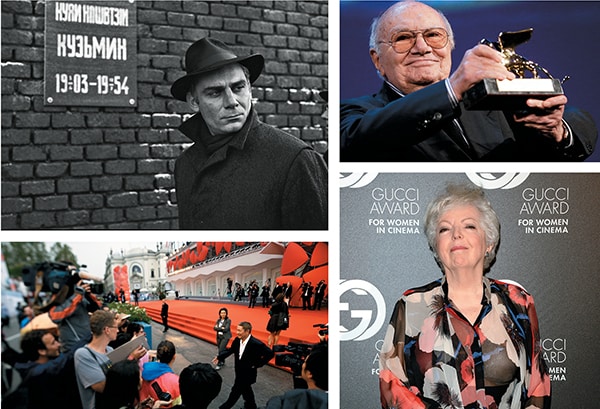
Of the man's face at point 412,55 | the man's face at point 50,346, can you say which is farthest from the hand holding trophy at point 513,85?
the man's face at point 50,346

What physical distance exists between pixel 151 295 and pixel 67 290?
0.36 metres

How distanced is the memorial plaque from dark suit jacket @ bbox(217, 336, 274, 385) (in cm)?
115

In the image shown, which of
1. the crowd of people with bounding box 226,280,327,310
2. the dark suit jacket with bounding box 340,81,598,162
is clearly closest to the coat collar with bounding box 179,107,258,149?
the dark suit jacket with bounding box 340,81,598,162

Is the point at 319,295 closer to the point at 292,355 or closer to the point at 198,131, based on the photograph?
the point at 292,355

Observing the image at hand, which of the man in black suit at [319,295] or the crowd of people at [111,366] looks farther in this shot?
the man in black suit at [319,295]

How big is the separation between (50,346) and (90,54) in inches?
49.5

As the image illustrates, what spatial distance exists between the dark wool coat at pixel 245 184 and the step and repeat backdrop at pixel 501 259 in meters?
0.23

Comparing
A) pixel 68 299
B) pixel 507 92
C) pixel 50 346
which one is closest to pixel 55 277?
pixel 68 299

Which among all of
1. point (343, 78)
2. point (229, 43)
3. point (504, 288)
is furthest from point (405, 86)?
point (504, 288)

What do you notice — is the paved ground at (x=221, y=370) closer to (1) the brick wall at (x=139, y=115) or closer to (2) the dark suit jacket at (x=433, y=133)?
(1) the brick wall at (x=139, y=115)

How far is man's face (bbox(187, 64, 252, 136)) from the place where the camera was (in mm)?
3326

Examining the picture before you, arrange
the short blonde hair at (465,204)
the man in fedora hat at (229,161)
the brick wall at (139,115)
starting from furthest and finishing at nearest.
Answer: the short blonde hair at (465,204), the man in fedora hat at (229,161), the brick wall at (139,115)

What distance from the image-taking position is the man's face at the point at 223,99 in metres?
3.33

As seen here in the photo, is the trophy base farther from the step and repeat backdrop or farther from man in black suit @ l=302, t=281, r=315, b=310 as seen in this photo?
man in black suit @ l=302, t=281, r=315, b=310
